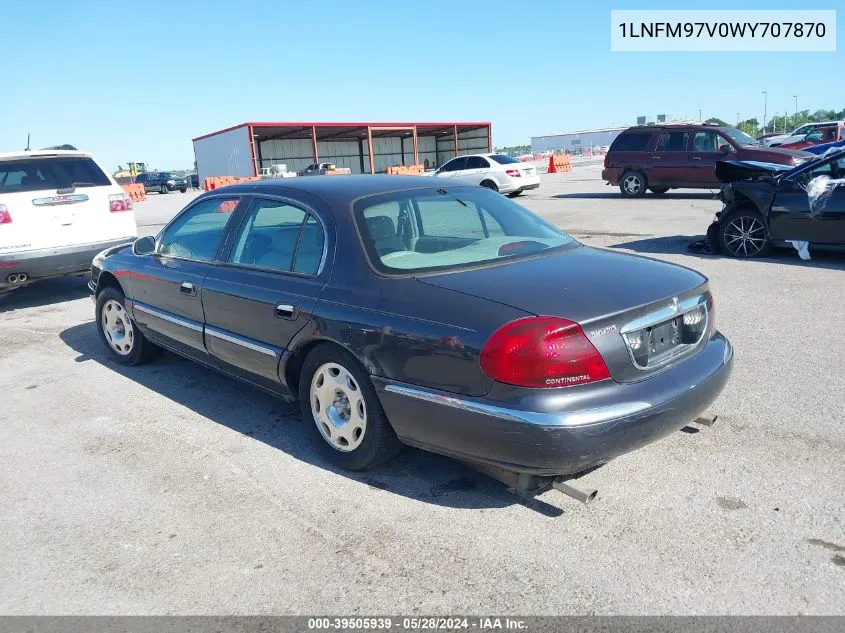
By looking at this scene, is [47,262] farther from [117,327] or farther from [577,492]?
[577,492]

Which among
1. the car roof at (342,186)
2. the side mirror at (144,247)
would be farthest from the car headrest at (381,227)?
the side mirror at (144,247)

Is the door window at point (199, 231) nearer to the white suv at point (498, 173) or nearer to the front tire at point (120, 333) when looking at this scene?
the front tire at point (120, 333)

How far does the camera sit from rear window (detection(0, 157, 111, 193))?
7.90m

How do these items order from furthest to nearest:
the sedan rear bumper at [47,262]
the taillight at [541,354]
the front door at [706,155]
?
the front door at [706,155] → the sedan rear bumper at [47,262] → the taillight at [541,354]

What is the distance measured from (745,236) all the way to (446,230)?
257 inches

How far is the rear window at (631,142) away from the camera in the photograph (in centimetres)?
1769

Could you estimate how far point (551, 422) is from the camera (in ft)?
9.24

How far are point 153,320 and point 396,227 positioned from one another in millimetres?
2387

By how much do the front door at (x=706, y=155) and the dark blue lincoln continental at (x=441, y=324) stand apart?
13.9 metres

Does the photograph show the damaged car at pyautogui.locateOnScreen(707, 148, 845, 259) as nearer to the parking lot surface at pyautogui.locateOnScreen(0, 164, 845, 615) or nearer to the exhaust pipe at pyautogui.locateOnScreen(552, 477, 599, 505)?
the parking lot surface at pyautogui.locateOnScreen(0, 164, 845, 615)

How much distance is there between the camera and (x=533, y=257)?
3775 millimetres

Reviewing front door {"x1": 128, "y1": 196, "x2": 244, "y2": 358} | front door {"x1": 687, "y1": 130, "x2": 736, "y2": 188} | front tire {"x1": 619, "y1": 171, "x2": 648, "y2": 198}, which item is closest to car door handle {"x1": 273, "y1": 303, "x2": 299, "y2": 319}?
front door {"x1": 128, "y1": 196, "x2": 244, "y2": 358}

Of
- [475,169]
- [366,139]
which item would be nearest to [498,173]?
[475,169]

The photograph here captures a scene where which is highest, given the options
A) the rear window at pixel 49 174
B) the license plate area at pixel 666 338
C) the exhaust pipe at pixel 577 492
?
the rear window at pixel 49 174
